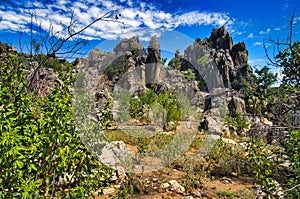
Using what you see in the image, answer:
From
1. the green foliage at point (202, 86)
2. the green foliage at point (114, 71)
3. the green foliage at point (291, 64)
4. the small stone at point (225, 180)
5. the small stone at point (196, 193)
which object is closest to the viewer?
the green foliage at point (291, 64)

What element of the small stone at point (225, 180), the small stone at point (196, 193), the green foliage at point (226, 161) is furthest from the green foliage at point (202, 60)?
the small stone at point (196, 193)

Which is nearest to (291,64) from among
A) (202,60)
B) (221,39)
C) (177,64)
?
(177,64)

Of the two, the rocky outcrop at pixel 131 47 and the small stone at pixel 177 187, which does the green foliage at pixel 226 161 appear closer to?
the small stone at pixel 177 187

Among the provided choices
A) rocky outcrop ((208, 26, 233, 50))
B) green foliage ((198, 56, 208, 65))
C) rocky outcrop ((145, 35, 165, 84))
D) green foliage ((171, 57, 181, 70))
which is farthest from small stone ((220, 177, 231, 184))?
rocky outcrop ((208, 26, 233, 50))

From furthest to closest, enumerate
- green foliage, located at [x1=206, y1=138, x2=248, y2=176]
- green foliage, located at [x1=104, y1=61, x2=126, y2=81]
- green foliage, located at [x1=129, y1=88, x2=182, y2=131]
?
green foliage, located at [x1=104, y1=61, x2=126, y2=81] → green foliage, located at [x1=129, y1=88, x2=182, y2=131] → green foliage, located at [x1=206, y1=138, x2=248, y2=176]

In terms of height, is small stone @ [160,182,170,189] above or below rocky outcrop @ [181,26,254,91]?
below

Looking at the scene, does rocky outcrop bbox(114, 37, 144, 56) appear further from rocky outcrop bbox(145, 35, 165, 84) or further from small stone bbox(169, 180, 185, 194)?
small stone bbox(169, 180, 185, 194)

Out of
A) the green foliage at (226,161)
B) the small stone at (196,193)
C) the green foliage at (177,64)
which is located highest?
the green foliage at (177,64)

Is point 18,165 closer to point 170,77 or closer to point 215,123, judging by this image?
point 215,123

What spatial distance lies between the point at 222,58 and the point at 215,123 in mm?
27887

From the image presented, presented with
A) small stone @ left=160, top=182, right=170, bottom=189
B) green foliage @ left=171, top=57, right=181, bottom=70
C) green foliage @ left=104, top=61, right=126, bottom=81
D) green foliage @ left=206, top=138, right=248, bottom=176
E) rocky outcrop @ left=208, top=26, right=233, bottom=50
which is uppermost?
rocky outcrop @ left=208, top=26, right=233, bottom=50

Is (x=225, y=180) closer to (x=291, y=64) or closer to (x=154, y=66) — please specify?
(x=291, y=64)

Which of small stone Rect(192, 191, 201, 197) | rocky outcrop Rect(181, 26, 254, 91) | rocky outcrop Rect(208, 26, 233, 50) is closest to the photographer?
small stone Rect(192, 191, 201, 197)

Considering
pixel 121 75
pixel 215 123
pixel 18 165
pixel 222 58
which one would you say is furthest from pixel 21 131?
pixel 222 58
